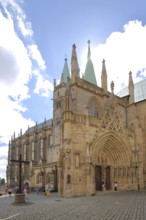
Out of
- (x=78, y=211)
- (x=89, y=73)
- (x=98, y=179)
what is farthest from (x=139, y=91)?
(x=78, y=211)

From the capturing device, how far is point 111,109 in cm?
3173

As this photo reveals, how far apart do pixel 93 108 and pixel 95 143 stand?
8872mm

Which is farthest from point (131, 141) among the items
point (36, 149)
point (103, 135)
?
point (36, 149)

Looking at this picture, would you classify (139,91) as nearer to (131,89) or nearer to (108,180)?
(131,89)

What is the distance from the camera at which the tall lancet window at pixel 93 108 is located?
35.3 meters

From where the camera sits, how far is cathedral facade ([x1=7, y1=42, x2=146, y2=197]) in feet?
84.5

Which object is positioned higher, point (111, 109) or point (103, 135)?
point (111, 109)

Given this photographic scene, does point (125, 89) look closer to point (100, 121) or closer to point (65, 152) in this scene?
point (100, 121)

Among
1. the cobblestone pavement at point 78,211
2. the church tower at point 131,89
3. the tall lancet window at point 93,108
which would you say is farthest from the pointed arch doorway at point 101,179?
the church tower at point 131,89

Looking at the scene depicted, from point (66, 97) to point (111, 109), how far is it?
292 inches

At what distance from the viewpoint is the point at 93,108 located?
35781mm

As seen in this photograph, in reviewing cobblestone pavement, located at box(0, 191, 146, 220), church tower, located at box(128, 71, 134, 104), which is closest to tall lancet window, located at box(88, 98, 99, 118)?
church tower, located at box(128, 71, 134, 104)

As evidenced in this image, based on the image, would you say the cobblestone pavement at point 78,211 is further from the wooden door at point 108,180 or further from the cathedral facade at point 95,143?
the wooden door at point 108,180

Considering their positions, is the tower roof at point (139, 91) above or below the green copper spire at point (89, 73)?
below
